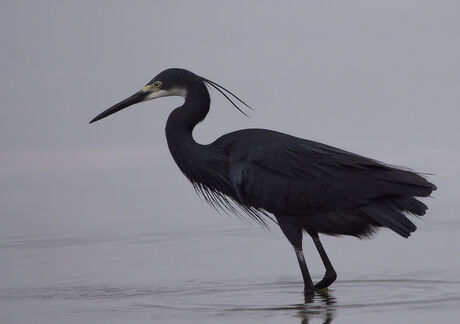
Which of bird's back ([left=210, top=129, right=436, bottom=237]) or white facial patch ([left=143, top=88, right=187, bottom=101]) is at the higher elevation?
white facial patch ([left=143, top=88, right=187, bottom=101])

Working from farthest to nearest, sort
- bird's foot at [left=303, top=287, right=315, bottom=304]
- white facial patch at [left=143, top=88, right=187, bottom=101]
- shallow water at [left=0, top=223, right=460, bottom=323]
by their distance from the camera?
white facial patch at [left=143, top=88, right=187, bottom=101], bird's foot at [left=303, top=287, right=315, bottom=304], shallow water at [left=0, top=223, right=460, bottom=323]

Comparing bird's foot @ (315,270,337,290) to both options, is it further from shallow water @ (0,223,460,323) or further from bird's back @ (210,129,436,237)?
bird's back @ (210,129,436,237)

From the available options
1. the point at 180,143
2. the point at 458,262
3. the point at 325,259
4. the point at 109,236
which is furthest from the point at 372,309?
the point at 109,236

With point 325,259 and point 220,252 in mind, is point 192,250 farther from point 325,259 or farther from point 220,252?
point 325,259

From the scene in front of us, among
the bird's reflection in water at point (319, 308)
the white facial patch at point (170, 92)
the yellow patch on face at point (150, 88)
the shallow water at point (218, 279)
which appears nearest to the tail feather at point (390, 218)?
the shallow water at point (218, 279)

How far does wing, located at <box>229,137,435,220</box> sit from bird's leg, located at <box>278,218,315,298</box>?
0.11 meters

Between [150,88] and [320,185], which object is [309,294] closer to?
[320,185]

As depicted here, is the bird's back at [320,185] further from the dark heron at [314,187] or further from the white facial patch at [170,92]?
the white facial patch at [170,92]

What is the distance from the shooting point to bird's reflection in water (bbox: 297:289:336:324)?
7.49m

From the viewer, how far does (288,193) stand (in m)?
8.71

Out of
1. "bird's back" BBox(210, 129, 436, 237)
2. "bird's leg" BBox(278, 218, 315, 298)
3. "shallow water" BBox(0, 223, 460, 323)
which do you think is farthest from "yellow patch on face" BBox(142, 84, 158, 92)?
"bird's leg" BBox(278, 218, 315, 298)

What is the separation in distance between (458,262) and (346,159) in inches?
45.3

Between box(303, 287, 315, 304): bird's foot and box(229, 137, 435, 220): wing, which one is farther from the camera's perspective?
box(229, 137, 435, 220): wing

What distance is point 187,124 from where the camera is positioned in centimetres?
929
